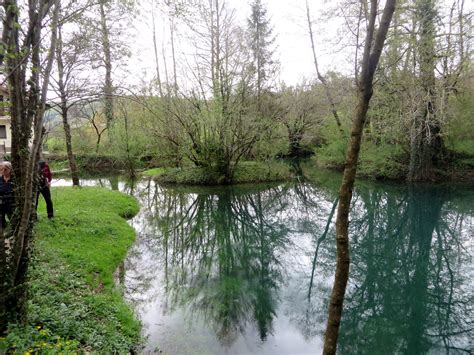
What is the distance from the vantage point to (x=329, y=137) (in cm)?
2592

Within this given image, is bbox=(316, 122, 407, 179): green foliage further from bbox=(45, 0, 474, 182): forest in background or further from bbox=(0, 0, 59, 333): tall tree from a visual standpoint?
bbox=(0, 0, 59, 333): tall tree

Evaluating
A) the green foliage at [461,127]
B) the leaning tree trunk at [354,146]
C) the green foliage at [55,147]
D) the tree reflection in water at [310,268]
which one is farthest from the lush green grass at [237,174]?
the leaning tree trunk at [354,146]

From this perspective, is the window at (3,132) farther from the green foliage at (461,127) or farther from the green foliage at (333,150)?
the green foliage at (461,127)

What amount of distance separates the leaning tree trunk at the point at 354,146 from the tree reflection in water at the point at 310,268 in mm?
3119

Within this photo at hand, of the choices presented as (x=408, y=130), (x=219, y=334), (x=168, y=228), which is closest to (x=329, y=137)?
(x=408, y=130)

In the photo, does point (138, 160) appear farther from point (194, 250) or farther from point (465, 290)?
point (465, 290)

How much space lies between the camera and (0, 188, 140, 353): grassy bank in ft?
13.2

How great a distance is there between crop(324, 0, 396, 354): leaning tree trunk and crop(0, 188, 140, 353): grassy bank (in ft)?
Result: 9.08

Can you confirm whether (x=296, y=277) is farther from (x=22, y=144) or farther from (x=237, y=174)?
(x=237, y=174)

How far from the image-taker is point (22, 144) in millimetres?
3957

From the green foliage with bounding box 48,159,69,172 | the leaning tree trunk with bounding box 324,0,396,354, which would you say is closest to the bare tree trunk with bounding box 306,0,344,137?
the green foliage with bounding box 48,159,69,172

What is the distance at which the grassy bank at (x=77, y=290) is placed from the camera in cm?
402

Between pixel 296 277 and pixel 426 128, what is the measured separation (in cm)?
1409

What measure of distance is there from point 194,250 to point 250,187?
9.79m
